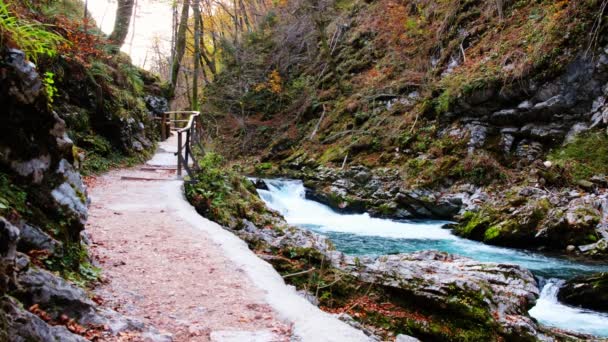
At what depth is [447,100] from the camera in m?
16.2

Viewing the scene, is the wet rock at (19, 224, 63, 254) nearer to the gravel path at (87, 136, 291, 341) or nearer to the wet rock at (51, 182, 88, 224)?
the wet rock at (51, 182, 88, 224)

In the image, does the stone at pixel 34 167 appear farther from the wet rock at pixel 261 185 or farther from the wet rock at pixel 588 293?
the wet rock at pixel 261 185

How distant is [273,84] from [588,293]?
2137 cm

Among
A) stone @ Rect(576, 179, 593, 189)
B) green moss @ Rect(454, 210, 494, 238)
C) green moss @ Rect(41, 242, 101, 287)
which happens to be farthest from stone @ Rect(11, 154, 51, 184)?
stone @ Rect(576, 179, 593, 189)

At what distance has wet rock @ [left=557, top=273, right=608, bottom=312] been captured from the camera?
7.66 metres

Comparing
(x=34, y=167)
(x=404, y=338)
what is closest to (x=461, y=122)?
(x=404, y=338)

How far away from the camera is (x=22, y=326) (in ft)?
8.49

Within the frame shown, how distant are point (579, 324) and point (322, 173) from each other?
11697 millimetres

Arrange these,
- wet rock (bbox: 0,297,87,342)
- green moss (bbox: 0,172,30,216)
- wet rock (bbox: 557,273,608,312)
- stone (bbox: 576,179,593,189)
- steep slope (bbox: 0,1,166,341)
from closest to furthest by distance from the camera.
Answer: wet rock (bbox: 0,297,87,342) → steep slope (bbox: 0,1,166,341) → green moss (bbox: 0,172,30,216) → wet rock (bbox: 557,273,608,312) → stone (bbox: 576,179,593,189)

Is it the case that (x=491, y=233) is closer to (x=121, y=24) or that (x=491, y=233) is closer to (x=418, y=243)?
(x=418, y=243)

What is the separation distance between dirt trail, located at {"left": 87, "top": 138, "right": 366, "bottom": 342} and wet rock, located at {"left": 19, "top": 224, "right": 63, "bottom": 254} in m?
0.63

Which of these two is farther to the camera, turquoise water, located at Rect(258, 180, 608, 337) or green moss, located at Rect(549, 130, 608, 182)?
green moss, located at Rect(549, 130, 608, 182)

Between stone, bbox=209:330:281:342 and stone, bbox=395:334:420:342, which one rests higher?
stone, bbox=209:330:281:342

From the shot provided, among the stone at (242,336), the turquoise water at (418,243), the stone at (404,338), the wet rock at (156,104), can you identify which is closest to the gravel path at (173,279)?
the stone at (242,336)
